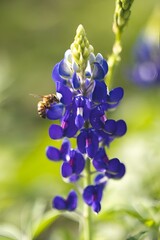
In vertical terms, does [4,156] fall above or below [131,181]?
above

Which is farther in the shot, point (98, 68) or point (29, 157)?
point (29, 157)

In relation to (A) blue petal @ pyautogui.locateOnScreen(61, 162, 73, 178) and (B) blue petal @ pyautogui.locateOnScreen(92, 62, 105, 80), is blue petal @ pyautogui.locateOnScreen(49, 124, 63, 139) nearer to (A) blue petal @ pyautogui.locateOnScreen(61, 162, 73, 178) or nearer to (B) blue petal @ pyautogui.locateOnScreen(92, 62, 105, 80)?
(A) blue petal @ pyautogui.locateOnScreen(61, 162, 73, 178)

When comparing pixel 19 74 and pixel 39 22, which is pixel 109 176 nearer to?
pixel 19 74

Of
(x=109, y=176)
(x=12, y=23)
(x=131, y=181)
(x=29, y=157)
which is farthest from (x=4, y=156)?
(x=12, y=23)

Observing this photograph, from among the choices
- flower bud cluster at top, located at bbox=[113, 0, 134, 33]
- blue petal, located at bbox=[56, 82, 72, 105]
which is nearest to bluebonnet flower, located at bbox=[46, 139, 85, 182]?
blue petal, located at bbox=[56, 82, 72, 105]

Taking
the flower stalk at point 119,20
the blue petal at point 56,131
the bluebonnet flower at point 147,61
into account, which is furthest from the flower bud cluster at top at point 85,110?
the bluebonnet flower at point 147,61

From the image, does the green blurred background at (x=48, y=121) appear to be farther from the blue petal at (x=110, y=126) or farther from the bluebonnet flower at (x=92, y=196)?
the blue petal at (x=110, y=126)
